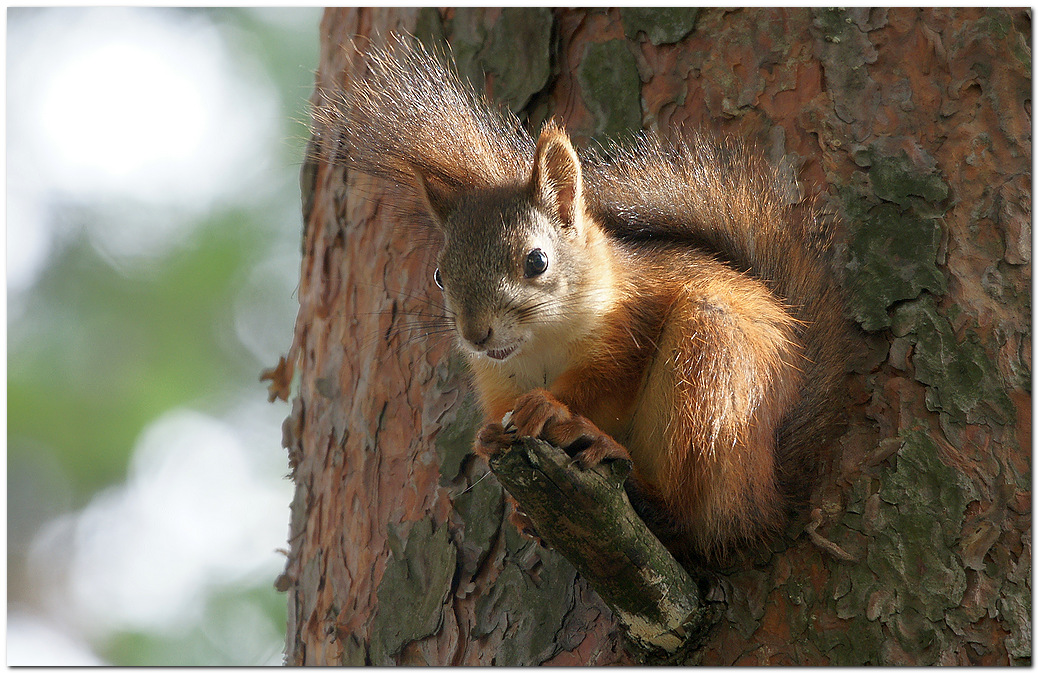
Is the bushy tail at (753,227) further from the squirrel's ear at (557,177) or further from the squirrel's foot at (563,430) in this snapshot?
the squirrel's foot at (563,430)

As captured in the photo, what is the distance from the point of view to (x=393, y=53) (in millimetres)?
1774

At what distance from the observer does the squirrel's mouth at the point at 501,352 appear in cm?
149

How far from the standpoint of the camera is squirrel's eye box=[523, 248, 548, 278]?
61.5 inches

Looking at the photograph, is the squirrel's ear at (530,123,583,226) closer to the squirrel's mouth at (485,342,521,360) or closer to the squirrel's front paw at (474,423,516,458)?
the squirrel's mouth at (485,342,521,360)

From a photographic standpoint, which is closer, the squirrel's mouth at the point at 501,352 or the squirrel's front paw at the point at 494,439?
the squirrel's front paw at the point at 494,439

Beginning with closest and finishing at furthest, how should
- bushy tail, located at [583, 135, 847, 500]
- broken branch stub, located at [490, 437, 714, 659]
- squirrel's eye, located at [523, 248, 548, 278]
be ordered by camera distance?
broken branch stub, located at [490, 437, 714, 659], bushy tail, located at [583, 135, 847, 500], squirrel's eye, located at [523, 248, 548, 278]

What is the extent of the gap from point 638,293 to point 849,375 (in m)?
0.39

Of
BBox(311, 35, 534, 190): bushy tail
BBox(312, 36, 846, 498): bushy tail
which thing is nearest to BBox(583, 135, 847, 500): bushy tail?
BBox(312, 36, 846, 498): bushy tail

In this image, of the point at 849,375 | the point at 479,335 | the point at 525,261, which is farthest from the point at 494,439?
the point at 849,375

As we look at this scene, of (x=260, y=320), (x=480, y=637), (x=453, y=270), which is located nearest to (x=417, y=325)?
(x=453, y=270)

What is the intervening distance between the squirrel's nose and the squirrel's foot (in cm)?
21

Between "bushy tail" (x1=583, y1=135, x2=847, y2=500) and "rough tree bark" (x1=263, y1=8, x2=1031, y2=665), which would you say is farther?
"bushy tail" (x1=583, y1=135, x2=847, y2=500)

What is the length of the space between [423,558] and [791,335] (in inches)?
31.5

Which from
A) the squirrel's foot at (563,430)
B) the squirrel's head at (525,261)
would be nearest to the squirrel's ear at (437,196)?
the squirrel's head at (525,261)
